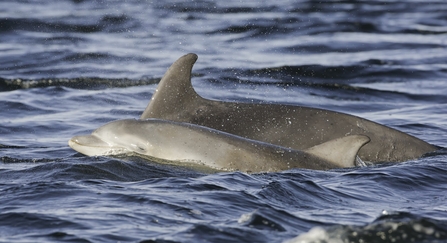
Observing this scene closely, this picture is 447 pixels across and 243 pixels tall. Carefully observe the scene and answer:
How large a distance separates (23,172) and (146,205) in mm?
2038

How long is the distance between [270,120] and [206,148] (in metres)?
1.74

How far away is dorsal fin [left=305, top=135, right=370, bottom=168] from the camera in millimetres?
9516

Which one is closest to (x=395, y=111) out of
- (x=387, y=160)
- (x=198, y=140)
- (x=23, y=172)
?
(x=387, y=160)

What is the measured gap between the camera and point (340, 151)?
9.59 metres

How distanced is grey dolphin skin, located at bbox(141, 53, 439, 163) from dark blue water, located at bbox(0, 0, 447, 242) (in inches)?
19.3

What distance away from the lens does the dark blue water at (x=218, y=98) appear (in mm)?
7477

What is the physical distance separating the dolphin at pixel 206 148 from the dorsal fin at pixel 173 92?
1101mm

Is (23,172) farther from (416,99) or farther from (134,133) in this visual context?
(416,99)

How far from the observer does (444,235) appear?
693 cm

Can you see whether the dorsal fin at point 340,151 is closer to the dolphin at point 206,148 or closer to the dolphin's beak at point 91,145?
the dolphin at point 206,148

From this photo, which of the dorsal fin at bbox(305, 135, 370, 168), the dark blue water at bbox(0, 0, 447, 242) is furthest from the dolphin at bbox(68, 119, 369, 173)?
the dark blue water at bbox(0, 0, 447, 242)

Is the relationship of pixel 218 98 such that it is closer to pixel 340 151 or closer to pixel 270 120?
pixel 270 120

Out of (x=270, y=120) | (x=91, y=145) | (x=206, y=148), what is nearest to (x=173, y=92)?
(x=270, y=120)

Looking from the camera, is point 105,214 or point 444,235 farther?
point 105,214
